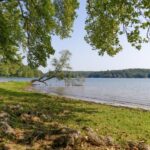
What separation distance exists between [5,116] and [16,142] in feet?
14.4

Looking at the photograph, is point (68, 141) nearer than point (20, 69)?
Yes

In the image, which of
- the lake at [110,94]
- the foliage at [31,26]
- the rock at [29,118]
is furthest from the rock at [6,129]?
the lake at [110,94]

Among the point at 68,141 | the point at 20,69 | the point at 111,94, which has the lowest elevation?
the point at 111,94

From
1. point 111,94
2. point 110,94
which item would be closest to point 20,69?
point 110,94

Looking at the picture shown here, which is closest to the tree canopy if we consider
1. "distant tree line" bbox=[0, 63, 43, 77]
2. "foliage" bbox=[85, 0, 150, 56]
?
"foliage" bbox=[85, 0, 150, 56]

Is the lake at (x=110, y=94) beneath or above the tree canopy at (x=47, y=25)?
beneath

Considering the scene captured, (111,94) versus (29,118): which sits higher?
(29,118)

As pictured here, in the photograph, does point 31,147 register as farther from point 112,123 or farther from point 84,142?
point 112,123

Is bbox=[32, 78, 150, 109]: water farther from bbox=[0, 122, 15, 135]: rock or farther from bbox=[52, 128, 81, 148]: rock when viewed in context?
bbox=[52, 128, 81, 148]: rock

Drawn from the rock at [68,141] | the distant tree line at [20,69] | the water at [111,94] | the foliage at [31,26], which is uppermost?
the foliage at [31,26]

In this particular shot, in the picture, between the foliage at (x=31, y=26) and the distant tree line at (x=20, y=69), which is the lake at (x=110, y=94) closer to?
the distant tree line at (x=20, y=69)

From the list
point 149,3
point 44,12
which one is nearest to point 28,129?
point 149,3

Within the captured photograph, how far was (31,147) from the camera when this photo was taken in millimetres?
11523

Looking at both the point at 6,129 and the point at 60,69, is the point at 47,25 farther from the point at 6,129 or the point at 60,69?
the point at 60,69
